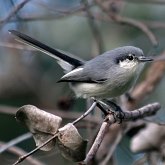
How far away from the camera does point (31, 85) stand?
3.71m

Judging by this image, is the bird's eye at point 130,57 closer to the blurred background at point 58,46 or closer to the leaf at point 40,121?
the blurred background at point 58,46

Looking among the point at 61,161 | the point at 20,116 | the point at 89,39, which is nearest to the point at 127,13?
the point at 89,39

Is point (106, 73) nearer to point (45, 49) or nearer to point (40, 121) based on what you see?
point (45, 49)

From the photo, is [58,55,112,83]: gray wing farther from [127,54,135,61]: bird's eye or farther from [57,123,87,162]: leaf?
[57,123,87,162]: leaf

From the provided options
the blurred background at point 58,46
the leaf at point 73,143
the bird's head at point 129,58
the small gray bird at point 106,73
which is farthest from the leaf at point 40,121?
the blurred background at point 58,46

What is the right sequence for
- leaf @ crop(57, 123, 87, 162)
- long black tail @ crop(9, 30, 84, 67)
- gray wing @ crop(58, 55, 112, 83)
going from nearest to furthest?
leaf @ crop(57, 123, 87, 162), long black tail @ crop(9, 30, 84, 67), gray wing @ crop(58, 55, 112, 83)

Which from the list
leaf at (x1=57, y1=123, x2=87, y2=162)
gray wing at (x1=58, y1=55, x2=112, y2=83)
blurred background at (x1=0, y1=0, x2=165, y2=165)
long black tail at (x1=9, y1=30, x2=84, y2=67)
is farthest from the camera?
blurred background at (x1=0, y1=0, x2=165, y2=165)

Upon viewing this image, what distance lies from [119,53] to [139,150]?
1.74 feet

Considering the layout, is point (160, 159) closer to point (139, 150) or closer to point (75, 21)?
point (139, 150)

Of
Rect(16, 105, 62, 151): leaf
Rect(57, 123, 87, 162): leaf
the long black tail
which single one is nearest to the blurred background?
the long black tail

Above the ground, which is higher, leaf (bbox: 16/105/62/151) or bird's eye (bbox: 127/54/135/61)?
bird's eye (bbox: 127/54/135/61)

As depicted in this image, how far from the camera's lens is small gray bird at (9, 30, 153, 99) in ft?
7.31

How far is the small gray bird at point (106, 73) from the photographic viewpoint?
2229 mm

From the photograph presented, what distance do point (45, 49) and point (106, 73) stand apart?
1.07 feet
